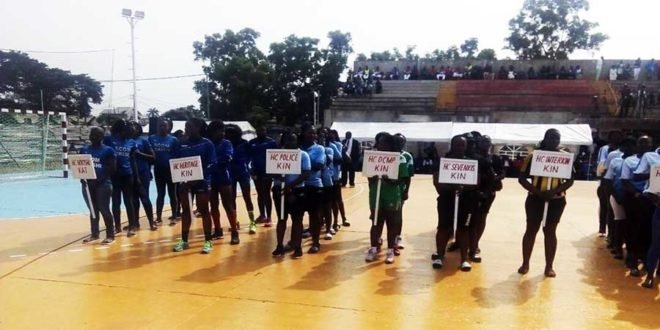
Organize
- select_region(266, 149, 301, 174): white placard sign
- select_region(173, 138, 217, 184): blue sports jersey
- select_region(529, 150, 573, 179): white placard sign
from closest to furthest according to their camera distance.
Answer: select_region(529, 150, 573, 179): white placard sign < select_region(266, 149, 301, 174): white placard sign < select_region(173, 138, 217, 184): blue sports jersey

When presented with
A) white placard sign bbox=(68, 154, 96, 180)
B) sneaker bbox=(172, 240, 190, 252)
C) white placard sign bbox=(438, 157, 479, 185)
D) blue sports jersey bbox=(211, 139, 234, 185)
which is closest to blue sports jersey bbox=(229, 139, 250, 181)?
blue sports jersey bbox=(211, 139, 234, 185)

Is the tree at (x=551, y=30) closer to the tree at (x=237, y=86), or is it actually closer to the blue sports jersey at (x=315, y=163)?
the tree at (x=237, y=86)

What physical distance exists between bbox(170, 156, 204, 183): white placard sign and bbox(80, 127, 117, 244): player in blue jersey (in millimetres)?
1276

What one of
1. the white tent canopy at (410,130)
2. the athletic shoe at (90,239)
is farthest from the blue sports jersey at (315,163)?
the white tent canopy at (410,130)

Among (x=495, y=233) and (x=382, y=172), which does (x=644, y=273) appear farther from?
(x=382, y=172)

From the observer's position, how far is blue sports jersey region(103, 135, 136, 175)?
7262 mm

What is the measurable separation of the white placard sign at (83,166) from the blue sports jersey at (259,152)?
7.39 ft

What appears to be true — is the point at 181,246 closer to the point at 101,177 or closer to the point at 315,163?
the point at 101,177

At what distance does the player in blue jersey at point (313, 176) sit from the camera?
6.19 metres

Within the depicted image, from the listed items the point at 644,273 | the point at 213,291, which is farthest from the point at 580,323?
the point at 213,291

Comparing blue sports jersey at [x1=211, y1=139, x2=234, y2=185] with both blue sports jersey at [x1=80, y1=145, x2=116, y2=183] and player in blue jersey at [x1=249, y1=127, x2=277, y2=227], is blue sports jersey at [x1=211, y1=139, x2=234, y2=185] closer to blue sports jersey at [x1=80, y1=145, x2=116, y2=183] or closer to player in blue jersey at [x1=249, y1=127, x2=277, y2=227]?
player in blue jersey at [x1=249, y1=127, x2=277, y2=227]

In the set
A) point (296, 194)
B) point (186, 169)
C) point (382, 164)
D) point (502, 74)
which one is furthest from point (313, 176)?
point (502, 74)

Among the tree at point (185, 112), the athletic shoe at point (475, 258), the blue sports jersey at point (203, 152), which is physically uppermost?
the tree at point (185, 112)

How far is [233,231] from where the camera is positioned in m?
7.02
